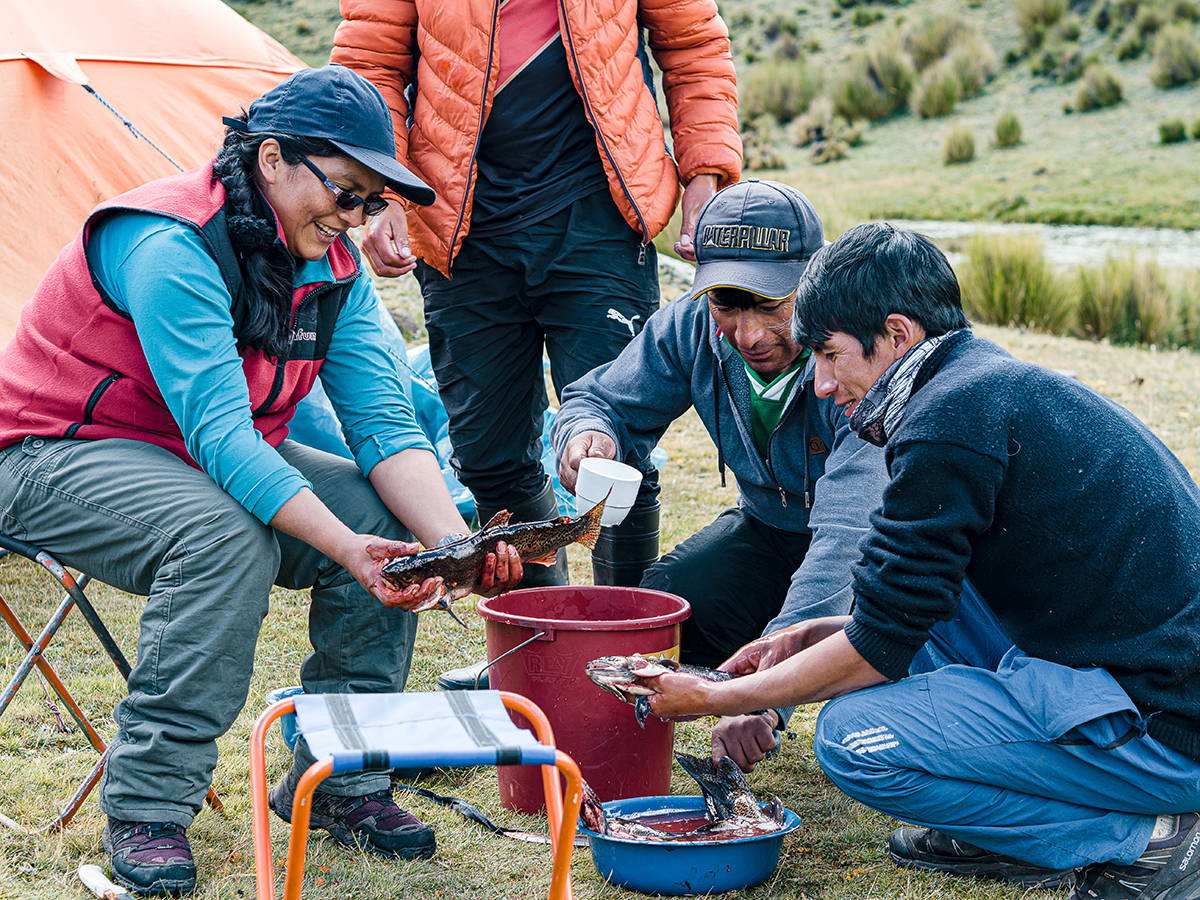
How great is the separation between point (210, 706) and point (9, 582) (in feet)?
8.30

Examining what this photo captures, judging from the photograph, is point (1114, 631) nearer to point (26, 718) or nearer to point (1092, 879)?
point (1092, 879)

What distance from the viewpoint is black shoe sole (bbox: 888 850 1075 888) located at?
2.69m

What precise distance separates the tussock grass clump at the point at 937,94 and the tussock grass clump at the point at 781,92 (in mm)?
2375

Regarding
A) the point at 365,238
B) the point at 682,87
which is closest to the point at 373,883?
the point at 365,238

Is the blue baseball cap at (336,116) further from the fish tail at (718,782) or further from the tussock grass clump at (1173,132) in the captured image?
the tussock grass clump at (1173,132)

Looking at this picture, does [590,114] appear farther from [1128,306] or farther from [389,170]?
[1128,306]

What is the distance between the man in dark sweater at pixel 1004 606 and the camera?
2.42m

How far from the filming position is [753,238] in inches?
124

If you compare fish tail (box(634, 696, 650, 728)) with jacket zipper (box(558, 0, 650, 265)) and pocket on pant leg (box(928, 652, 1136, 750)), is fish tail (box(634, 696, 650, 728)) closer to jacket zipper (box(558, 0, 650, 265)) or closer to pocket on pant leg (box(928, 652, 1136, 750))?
pocket on pant leg (box(928, 652, 1136, 750))

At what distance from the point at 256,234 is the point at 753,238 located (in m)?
1.14

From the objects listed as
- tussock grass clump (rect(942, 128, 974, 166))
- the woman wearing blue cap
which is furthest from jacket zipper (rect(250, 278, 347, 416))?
tussock grass clump (rect(942, 128, 974, 166))

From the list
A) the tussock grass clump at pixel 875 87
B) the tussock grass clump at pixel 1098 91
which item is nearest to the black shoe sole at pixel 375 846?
the tussock grass clump at pixel 1098 91

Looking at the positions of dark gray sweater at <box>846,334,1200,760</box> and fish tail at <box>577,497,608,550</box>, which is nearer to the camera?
dark gray sweater at <box>846,334,1200,760</box>

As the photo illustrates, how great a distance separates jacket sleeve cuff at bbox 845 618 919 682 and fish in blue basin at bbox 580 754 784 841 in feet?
1.52
